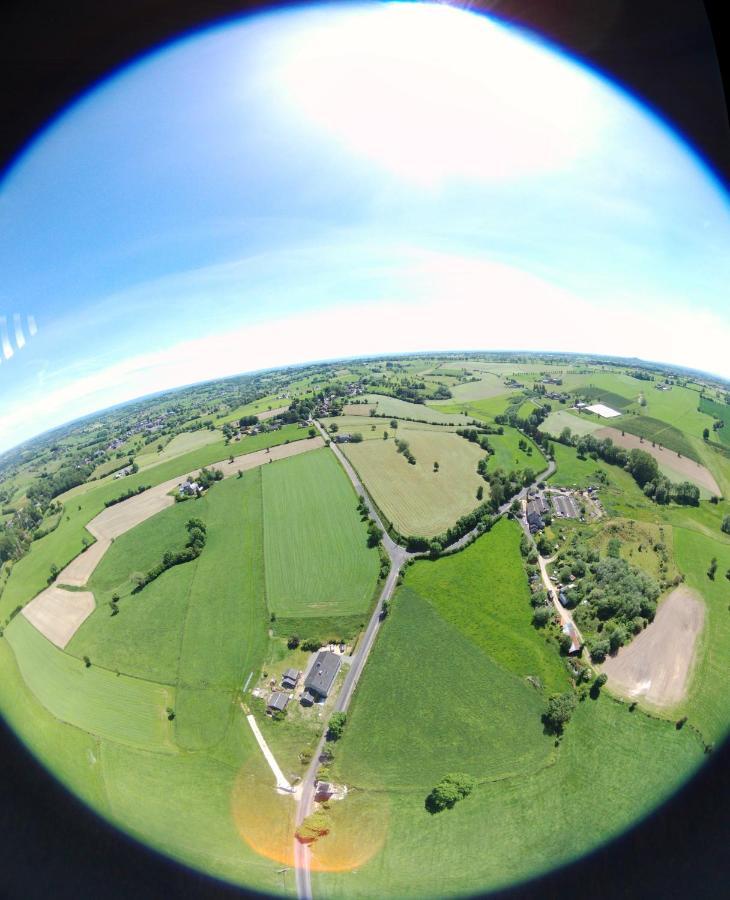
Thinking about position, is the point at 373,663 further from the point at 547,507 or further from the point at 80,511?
the point at 80,511

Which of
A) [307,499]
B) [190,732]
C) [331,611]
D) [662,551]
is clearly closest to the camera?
[190,732]

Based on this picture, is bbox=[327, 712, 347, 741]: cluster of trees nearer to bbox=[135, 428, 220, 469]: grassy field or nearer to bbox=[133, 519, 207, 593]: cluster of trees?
bbox=[133, 519, 207, 593]: cluster of trees

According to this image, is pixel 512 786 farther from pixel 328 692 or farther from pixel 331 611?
pixel 331 611

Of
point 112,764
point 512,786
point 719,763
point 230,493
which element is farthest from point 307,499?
point 719,763

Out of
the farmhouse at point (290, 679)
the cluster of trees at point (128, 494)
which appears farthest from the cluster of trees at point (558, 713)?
the cluster of trees at point (128, 494)

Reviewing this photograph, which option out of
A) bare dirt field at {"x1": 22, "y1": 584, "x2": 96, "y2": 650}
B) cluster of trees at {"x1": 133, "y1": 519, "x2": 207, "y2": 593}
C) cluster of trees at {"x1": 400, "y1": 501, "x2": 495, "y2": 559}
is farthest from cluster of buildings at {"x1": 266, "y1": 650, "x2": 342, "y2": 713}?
bare dirt field at {"x1": 22, "y1": 584, "x2": 96, "y2": 650}

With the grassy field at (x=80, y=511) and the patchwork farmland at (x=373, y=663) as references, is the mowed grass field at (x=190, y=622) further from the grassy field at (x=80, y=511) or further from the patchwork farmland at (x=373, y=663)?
the grassy field at (x=80, y=511)
